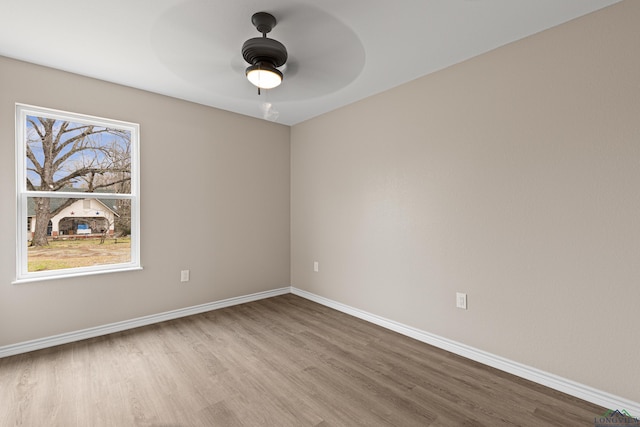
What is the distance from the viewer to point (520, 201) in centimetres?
222

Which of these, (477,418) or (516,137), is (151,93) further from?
(477,418)

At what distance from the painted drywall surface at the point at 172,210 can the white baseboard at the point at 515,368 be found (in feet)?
5.82

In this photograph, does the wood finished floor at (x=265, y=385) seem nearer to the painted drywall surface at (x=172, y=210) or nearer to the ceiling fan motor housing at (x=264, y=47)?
the painted drywall surface at (x=172, y=210)

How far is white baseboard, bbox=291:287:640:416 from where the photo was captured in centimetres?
184

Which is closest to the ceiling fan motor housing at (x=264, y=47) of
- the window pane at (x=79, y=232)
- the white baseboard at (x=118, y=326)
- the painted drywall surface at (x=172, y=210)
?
the painted drywall surface at (x=172, y=210)

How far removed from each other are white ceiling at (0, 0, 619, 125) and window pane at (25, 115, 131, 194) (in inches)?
20.9

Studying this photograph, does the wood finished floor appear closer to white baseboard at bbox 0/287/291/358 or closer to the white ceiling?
white baseboard at bbox 0/287/291/358

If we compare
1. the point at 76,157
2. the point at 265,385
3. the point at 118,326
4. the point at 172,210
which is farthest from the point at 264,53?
the point at 118,326

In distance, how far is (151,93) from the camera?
322 cm

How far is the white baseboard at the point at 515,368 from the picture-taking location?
184 centimetres

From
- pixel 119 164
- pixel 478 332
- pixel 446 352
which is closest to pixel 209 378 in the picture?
pixel 446 352

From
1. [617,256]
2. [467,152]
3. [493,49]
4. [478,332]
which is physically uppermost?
[493,49]

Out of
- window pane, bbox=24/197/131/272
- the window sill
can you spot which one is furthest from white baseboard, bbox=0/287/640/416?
window pane, bbox=24/197/131/272

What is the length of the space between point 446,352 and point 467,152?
1.75m
